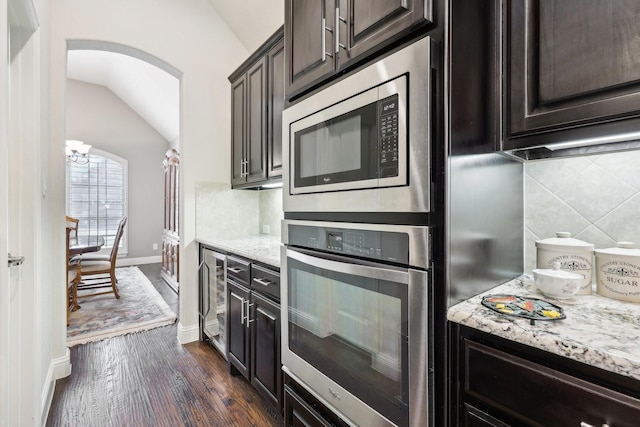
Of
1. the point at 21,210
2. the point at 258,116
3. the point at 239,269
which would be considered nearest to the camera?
the point at 21,210

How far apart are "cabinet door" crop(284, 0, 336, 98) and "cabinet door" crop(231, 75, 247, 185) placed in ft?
4.34

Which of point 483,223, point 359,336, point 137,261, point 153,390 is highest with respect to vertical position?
point 483,223

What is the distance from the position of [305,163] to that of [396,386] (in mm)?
880

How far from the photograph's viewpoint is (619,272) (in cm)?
97

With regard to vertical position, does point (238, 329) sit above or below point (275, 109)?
below

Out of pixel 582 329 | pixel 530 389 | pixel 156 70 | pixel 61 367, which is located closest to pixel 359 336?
pixel 530 389

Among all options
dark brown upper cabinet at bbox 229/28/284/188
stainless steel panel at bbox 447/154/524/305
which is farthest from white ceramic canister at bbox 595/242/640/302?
dark brown upper cabinet at bbox 229/28/284/188

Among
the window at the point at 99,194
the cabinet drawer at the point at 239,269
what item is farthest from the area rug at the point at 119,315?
the window at the point at 99,194

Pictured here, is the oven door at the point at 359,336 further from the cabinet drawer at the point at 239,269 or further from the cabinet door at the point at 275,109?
the cabinet door at the point at 275,109

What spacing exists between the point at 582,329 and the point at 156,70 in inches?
199

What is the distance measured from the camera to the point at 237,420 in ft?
6.02

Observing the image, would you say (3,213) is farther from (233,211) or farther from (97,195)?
(97,195)

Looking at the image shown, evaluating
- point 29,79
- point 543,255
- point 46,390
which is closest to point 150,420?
point 46,390

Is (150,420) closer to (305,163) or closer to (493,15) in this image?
(305,163)
